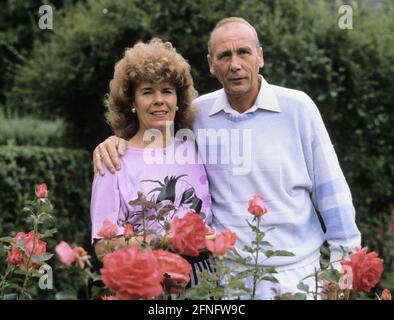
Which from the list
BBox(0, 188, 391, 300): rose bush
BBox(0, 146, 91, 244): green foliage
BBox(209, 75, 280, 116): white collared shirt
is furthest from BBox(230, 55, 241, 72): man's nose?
BBox(0, 146, 91, 244): green foliage

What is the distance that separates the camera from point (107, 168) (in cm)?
289

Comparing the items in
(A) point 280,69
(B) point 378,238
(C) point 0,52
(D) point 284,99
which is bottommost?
(B) point 378,238

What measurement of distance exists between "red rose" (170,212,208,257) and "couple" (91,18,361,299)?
0.92m

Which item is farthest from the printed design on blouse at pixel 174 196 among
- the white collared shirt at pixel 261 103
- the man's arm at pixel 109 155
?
the white collared shirt at pixel 261 103

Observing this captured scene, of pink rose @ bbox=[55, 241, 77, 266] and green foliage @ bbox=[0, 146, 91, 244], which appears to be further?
green foliage @ bbox=[0, 146, 91, 244]

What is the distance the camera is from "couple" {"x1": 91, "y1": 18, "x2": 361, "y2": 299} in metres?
2.89

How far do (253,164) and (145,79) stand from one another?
0.54 m

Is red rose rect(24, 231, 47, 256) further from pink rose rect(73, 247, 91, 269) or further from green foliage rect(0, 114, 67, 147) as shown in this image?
green foliage rect(0, 114, 67, 147)

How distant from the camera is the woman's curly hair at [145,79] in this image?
303cm

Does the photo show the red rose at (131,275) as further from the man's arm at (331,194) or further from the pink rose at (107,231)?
the man's arm at (331,194)

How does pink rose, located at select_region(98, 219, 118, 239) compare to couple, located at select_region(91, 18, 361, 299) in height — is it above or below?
→ below
